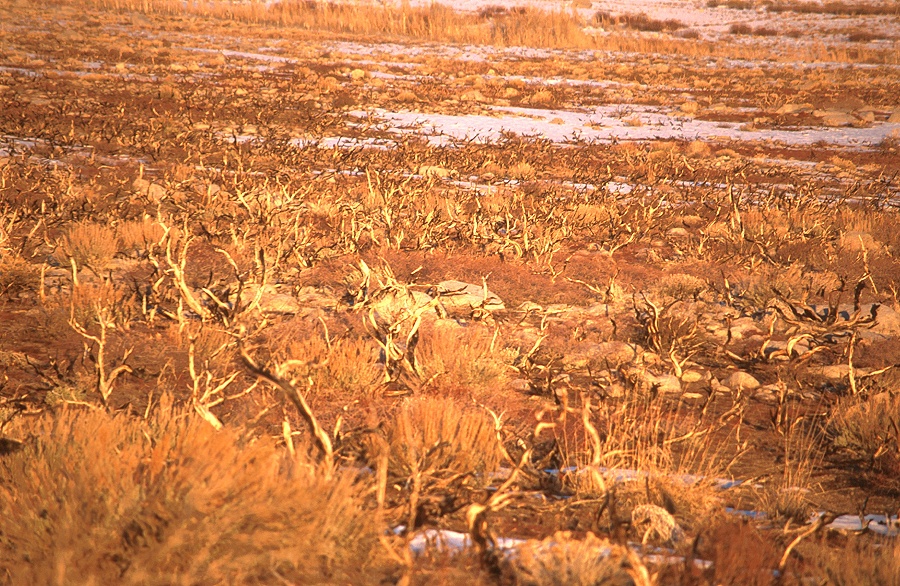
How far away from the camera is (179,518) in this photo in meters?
2.31

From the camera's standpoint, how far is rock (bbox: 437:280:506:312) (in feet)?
21.1

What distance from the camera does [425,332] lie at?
5.65m

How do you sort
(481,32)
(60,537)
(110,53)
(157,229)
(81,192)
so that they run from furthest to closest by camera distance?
(481,32) < (110,53) < (81,192) < (157,229) < (60,537)

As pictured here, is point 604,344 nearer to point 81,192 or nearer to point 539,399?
point 539,399

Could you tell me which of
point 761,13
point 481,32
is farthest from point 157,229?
point 761,13

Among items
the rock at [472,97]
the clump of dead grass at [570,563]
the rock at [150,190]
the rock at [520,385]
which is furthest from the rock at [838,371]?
the rock at [472,97]

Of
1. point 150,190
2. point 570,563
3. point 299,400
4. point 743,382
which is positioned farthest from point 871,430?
point 150,190

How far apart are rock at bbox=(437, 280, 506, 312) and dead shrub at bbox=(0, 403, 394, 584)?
3.70 m

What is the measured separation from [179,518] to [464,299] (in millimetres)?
4342

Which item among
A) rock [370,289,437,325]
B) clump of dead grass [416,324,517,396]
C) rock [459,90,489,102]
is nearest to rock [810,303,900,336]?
clump of dead grass [416,324,517,396]

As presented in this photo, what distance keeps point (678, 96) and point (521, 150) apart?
13.5 m

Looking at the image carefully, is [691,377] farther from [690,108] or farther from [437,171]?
[690,108]

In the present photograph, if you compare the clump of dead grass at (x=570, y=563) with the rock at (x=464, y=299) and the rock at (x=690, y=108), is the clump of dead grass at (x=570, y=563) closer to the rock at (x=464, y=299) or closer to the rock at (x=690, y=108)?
the rock at (x=464, y=299)

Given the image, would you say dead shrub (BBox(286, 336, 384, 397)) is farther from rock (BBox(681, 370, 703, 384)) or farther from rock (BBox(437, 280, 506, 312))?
rock (BBox(681, 370, 703, 384))
